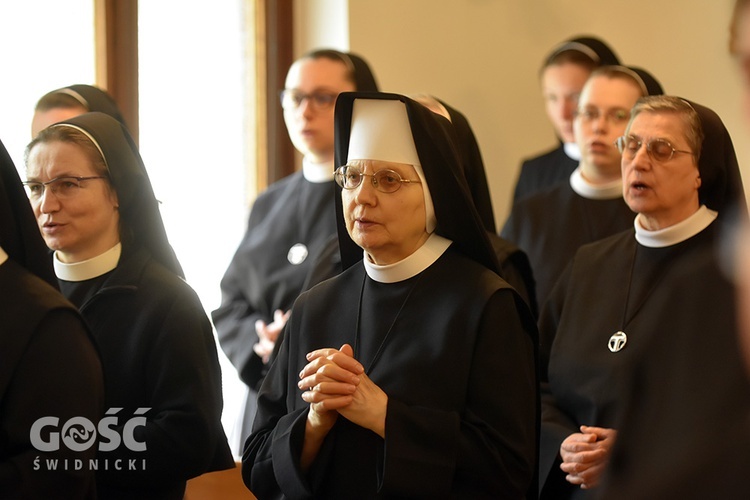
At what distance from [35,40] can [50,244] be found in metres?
1.89

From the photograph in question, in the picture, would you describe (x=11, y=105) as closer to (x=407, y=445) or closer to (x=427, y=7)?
(x=427, y=7)

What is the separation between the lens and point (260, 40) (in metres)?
5.84

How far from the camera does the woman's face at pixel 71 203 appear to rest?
323 cm

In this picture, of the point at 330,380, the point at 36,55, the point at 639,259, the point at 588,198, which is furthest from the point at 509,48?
the point at 330,380

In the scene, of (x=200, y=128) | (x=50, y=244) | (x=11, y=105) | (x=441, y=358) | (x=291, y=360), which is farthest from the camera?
(x=200, y=128)

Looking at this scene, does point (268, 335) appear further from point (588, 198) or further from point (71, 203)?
point (588, 198)

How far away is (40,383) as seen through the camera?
8.25 ft

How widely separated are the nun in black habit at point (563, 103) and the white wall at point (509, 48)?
61 cm

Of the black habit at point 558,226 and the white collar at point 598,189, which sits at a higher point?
the white collar at point 598,189

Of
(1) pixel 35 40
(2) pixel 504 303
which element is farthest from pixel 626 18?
(2) pixel 504 303

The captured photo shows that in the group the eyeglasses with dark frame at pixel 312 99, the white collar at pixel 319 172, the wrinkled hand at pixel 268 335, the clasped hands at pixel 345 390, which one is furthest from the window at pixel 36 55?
the clasped hands at pixel 345 390

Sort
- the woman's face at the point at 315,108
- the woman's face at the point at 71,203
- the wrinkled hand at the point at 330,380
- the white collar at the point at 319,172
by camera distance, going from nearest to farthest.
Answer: the wrinkled hand at the point at 330,380 < the woman's face at the point at 71,203 < the woman's face at the point at 315,108 < the white collar at the point at 319,172

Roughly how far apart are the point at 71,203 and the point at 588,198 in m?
2.30

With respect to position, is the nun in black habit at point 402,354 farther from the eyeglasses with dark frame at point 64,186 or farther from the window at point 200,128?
the window at point 200,128
